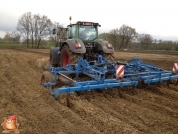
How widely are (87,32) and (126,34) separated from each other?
48.3 metres

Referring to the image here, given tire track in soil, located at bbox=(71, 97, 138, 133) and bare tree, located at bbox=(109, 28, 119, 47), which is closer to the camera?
tire track in soil, located at bbox=(71, 97, 138, 133)

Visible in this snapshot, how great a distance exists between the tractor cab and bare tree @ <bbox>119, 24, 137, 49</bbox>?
4633 centimetres

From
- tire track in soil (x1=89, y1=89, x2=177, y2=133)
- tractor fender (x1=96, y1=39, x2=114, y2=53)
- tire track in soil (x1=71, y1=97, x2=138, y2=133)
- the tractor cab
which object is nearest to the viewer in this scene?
tire track in soil (x1=71, y1=97, x2=138, y2=133)

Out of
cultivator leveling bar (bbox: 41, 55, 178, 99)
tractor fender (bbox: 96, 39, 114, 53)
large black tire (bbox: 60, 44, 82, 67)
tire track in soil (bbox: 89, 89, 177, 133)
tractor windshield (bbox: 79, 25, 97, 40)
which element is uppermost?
tractor windshield (bbox: 79, 25, 97, 40)

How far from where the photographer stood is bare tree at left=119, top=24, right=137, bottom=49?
5322cm

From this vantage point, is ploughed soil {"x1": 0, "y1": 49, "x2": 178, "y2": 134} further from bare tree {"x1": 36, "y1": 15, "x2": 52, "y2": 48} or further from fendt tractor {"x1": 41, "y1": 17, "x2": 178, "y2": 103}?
bare tree {"x1": 36, "y1": 15, "x2": 52, "y2": 48}

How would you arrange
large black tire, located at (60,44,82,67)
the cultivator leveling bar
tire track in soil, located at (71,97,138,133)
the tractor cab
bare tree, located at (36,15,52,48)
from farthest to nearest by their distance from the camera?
bare tree, located at (36,15,52,48)
the tractor cab
large black tire, located at (60,44,82,67)
the cultivator leveling bar
tire track in soil, located at (71,97,138,133)

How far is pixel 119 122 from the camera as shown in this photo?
3668 mm

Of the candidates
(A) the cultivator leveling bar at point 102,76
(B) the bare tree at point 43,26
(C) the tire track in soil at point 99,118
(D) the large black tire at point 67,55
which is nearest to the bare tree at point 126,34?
(B) the bare tree at point 43,26

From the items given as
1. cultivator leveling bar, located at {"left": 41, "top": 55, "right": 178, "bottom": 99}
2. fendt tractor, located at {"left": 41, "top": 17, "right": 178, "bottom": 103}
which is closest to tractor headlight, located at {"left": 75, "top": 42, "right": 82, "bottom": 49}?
fendt tractor, located at {"left": 41, "top": 17, "right": 178, "bottom": 103}

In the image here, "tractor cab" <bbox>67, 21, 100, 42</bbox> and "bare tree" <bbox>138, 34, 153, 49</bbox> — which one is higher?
"bare tree" <bbox>138, 34, 153, 49</bbox>

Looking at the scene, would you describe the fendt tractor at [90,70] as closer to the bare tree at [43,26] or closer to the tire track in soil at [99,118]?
the tire track in soil at [99,118]

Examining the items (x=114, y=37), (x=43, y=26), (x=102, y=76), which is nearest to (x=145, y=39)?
(x=114, y=37)

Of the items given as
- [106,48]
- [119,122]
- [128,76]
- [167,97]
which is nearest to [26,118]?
[119,122]
